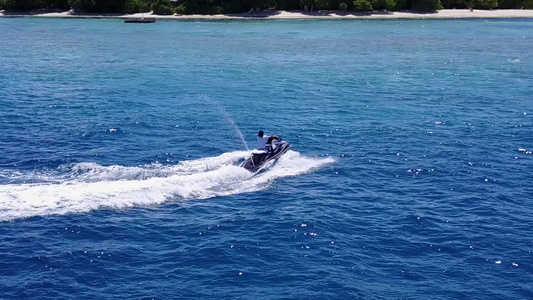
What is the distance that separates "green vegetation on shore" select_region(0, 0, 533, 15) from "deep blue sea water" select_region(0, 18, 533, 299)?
72706 mm

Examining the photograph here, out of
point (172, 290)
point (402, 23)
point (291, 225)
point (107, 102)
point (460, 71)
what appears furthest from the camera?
point (402, 23)

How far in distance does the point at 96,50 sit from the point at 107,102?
3936cm

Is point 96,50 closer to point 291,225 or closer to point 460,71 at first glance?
point 460,71

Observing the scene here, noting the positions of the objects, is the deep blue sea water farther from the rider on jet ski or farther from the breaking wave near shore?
the rider on jet ski

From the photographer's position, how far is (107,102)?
221ft

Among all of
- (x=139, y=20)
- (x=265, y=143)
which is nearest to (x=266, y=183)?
(x=265, y=143)

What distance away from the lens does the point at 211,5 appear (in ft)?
539

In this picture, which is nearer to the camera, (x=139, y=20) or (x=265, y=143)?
(x=265, y=143)

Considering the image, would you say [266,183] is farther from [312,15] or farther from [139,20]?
[312,15]

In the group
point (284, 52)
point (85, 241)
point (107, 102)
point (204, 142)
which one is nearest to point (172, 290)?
point (85, 241)

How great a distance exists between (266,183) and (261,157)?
3.05m

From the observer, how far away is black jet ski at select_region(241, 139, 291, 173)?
1805 inches

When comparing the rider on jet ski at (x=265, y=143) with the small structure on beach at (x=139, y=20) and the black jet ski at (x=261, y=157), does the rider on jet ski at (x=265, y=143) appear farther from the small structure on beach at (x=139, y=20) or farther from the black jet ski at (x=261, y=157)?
the small structure on beach at (x=139, y=20)

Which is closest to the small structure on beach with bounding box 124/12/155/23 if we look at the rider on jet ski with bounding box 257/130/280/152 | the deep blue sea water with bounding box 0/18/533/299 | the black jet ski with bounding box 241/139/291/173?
the deep blue sea water with bounding box 0/18/533/299
